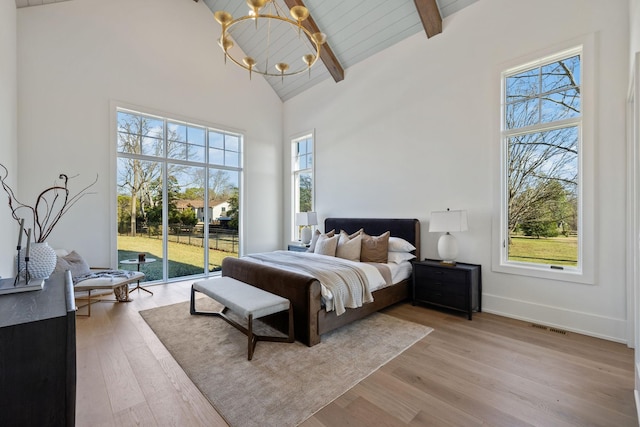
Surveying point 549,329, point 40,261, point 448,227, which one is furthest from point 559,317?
point 40,261

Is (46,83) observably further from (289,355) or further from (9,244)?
(289,355)

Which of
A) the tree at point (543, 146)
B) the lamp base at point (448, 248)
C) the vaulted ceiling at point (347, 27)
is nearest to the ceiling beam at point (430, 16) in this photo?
the vaulted ceiling at point (347, 27)

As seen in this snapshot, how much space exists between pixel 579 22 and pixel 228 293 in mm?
4570

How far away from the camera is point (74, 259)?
3.72 m

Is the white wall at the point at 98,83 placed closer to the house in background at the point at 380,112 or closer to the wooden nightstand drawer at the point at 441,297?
the house in background at the point at 380,112

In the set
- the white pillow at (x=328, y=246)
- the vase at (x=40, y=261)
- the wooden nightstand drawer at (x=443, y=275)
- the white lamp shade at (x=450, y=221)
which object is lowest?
the wooden nightstand drawer at (x=443, y=275)

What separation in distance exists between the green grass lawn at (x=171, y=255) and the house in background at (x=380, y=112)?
277 millimetres

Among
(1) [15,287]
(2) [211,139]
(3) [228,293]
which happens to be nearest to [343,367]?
(3) [228,293]

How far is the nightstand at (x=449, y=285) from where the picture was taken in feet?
10.7

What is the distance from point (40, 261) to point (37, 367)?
2.96 ft

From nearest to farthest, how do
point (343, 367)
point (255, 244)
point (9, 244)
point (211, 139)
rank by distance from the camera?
point (343, 367) → point (9, 244) → point (211, 139) → point (255, 244)

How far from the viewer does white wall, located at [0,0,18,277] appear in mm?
2887

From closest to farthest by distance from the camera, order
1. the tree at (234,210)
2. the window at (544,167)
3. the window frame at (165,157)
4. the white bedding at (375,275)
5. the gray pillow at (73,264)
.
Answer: the white bedding at (375,275)
the window at (544,167)
the gray pillow at (73,264)
the window frame at (165,157)
the tree at (234,210)

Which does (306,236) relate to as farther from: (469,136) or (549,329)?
(549,329)
